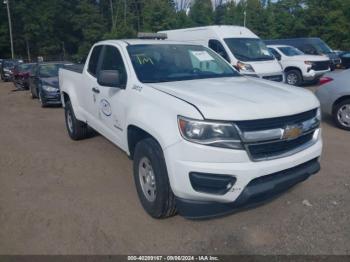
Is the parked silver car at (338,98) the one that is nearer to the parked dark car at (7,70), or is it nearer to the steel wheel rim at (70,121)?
the steel wheel rim at (70,121)

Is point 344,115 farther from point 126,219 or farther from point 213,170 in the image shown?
point 126,219

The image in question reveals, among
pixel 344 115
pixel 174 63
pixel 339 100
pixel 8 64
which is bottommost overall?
pixel 8 64

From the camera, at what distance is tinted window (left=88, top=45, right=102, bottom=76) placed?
536 cm

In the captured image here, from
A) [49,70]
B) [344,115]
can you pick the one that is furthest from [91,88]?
[49,70]

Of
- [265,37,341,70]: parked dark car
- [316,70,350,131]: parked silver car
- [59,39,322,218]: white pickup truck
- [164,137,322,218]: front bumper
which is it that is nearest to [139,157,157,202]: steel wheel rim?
[59,39,322,218]: white pickup truck

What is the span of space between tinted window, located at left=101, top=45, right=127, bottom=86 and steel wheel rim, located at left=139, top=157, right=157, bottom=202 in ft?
3.39

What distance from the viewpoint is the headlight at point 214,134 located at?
297cm

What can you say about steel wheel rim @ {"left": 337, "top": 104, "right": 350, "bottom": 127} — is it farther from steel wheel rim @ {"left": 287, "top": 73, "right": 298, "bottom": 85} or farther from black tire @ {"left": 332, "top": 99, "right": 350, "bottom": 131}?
steel wheel rim @ {"left": 287, "top": 73, "right": 298, "bottom": 85}

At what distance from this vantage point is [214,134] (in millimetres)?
2994

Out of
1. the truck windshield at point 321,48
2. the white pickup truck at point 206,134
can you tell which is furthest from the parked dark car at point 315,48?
the white pickup truck at point 206,134

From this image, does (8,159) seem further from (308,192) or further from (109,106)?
(308,192)

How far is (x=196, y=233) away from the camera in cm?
346

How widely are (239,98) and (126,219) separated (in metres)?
1.75

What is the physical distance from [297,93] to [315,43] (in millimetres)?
17199
